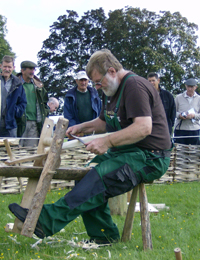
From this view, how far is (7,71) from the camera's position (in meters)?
6.62

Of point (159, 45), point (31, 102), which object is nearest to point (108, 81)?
point (31, 102)

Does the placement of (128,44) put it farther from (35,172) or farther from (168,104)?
(35,172)

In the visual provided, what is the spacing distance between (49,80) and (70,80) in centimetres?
239

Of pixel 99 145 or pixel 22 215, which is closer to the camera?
pixel 22 215

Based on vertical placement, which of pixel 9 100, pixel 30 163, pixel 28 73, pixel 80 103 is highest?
pixel 28 73

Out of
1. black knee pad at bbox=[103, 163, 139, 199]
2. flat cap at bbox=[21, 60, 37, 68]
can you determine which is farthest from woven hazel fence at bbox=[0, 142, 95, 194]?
black knee pad at bbox=[103, 163, 139, 199]

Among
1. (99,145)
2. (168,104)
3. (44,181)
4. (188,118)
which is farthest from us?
(188,118)

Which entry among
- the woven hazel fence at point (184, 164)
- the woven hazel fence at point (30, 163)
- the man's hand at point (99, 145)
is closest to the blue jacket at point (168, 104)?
the woven hazel fence at point (184, 164)

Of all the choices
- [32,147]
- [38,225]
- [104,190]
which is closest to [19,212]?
[38,225]

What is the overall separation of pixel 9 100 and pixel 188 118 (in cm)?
410

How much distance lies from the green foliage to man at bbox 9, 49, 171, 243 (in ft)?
90.5

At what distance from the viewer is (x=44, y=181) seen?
10.5ft

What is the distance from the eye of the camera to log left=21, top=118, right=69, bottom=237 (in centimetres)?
310

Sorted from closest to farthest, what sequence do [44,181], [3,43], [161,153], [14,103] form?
1. [44,181]
2. [161,153]
3. [14,103]
4. [3,43]
